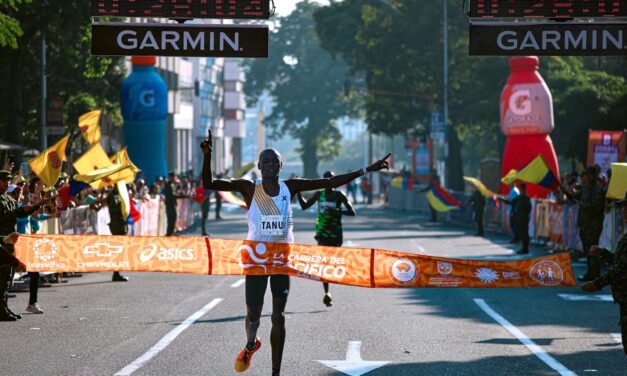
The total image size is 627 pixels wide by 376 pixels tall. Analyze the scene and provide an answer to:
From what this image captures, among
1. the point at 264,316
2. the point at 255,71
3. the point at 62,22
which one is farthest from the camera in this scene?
the point at 255,71

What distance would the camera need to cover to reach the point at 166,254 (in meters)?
12.4

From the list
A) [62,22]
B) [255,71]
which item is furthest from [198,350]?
[255,71]

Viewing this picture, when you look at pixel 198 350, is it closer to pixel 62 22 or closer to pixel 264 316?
pixel 264 316

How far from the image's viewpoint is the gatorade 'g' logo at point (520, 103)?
46.9 m

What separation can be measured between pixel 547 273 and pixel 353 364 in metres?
2.06

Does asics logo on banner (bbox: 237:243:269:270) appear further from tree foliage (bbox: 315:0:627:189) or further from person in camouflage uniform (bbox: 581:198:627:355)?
tree foliage (bbox: 315:0:627:189)

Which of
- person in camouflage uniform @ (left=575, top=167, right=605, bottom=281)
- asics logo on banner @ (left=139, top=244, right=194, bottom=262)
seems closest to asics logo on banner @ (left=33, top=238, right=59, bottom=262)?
asics logo on banner @ (left=139, top=244, right=194, bottom=262)

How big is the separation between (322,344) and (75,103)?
33455 mm

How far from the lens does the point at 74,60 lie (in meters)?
42.2

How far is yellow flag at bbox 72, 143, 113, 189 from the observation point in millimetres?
24969

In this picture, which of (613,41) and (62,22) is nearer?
(613,41)

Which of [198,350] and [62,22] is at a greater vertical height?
[62,22]

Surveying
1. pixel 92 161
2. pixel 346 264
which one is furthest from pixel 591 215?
pixel 92 161

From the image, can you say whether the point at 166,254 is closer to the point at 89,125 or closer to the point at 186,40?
the point at 186,40
